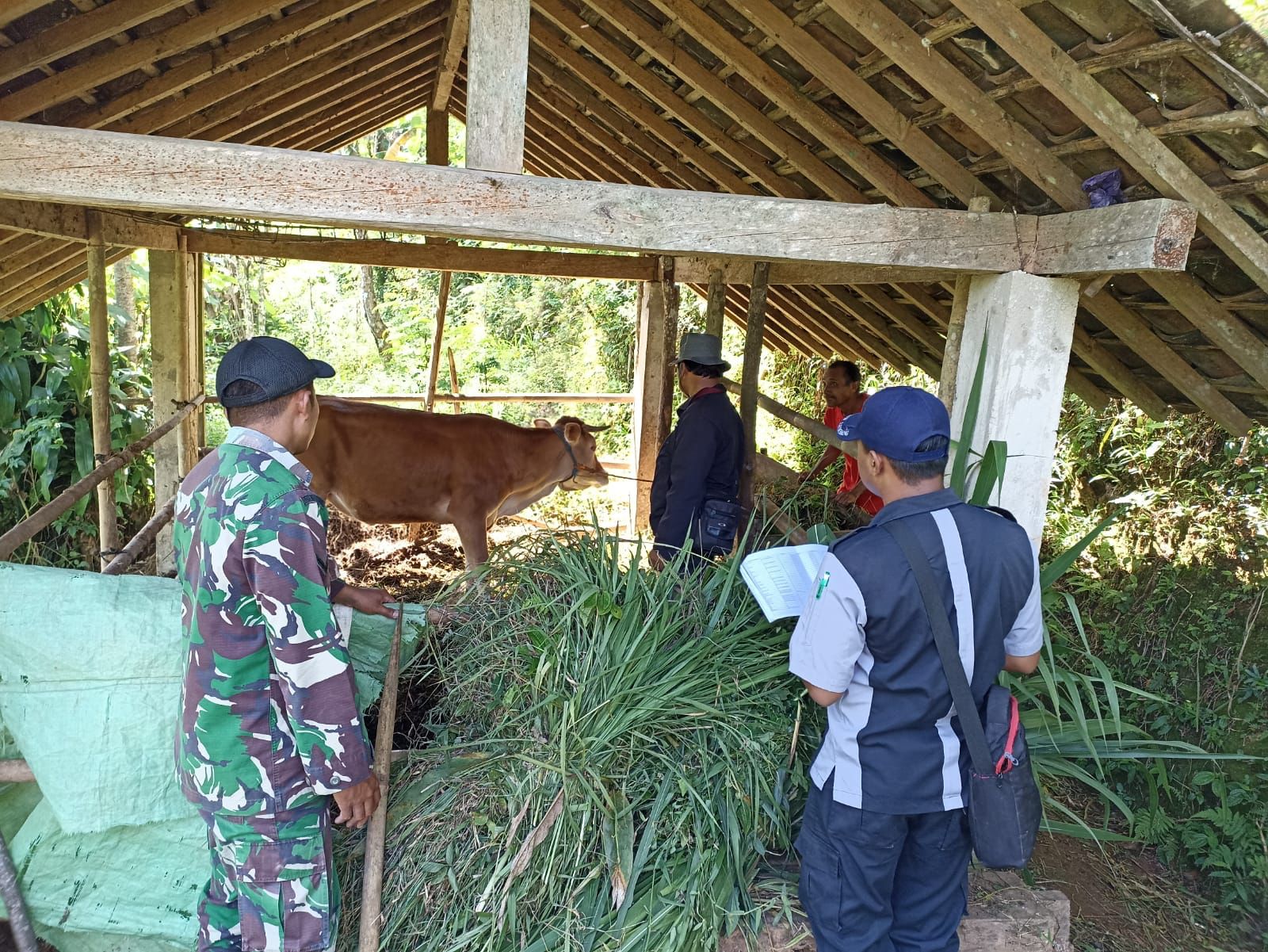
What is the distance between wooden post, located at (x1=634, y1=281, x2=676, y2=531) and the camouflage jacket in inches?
211

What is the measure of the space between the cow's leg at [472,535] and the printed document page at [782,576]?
457cm

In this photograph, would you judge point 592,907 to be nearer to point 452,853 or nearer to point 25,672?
point 452,853

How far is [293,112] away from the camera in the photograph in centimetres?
634

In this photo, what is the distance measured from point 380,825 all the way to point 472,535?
4.56 m

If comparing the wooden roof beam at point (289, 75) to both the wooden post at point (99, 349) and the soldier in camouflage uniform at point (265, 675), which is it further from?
the soldier in camouflage uniform at point (265, 675)

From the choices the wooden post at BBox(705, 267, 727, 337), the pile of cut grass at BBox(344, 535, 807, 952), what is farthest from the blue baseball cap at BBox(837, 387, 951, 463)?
the wooden post at BBox(705, 267, 727, 337)

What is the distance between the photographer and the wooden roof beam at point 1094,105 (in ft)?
9.90

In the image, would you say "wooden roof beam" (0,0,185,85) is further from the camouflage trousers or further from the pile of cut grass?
the camouflage trousers

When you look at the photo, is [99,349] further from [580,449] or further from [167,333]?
[580,449]

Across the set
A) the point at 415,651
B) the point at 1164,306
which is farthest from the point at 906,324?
the point at 415,651

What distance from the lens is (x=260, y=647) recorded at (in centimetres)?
220

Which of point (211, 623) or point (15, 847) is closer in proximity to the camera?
point (211, 623)

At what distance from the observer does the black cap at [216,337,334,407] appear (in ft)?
7.29

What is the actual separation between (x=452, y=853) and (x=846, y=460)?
4.81m
